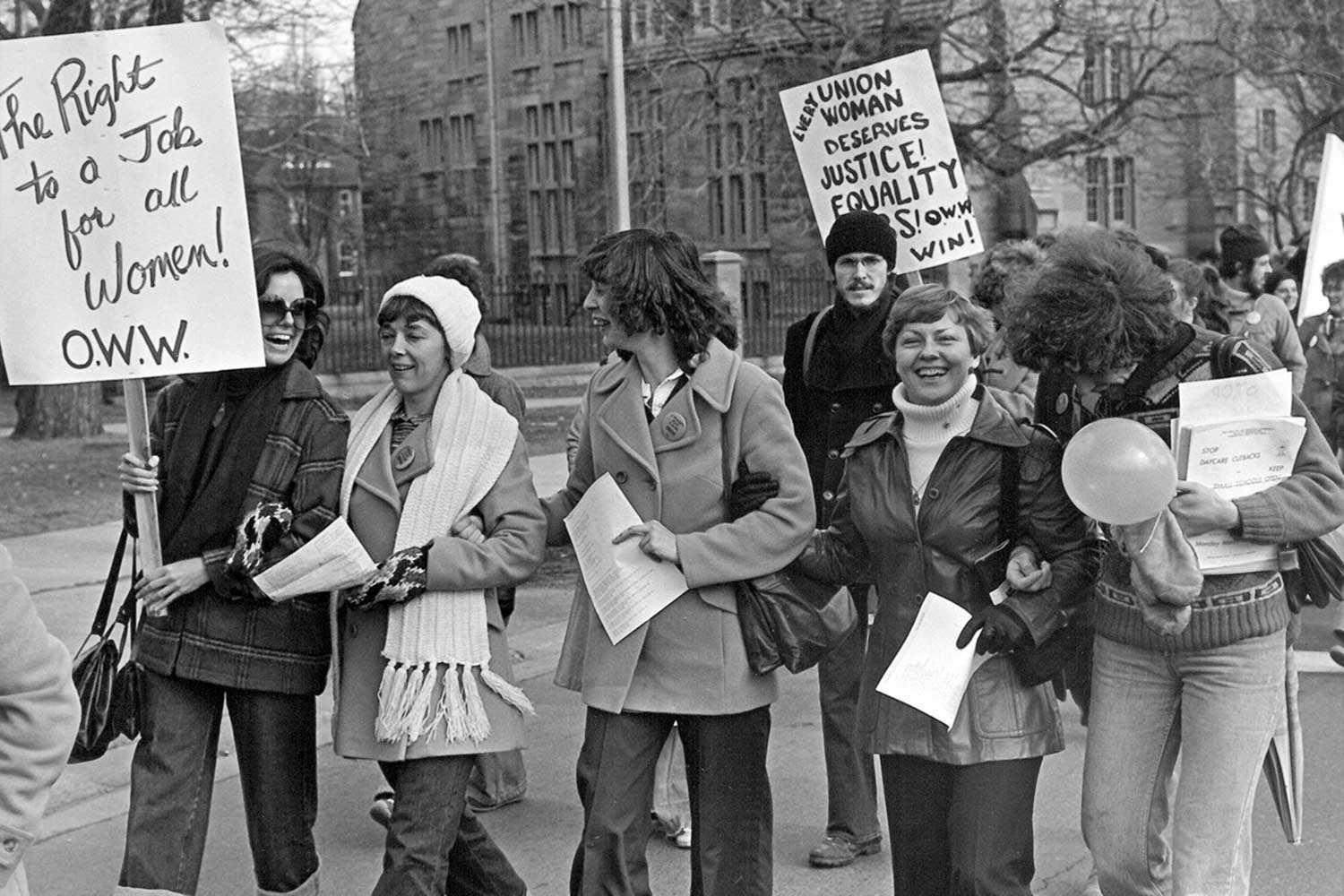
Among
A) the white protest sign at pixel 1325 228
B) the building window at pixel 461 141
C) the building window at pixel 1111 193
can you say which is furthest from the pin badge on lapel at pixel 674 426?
the building window at pixel 461 141

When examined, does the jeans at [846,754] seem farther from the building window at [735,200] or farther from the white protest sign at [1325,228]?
the building window at [735,200]

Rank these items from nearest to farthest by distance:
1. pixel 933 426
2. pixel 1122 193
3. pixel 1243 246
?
pixel 933 426 < pixel 1243 246 < pixel 1122 193

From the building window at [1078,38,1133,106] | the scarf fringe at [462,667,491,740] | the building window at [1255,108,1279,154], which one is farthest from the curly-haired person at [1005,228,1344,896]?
the building window at [1255,108,1279,154]

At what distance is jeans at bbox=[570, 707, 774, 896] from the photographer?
4.26 m

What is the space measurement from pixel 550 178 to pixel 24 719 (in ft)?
133

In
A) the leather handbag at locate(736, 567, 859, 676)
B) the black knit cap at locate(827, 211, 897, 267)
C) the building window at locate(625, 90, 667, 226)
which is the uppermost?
the building window at locate(625, 90, 667, 226)

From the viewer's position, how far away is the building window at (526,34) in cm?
4056

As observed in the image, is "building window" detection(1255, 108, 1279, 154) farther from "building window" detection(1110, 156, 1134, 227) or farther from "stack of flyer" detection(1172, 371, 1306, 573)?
"stack of flyer" detection(1172, 371, 1306, 573)

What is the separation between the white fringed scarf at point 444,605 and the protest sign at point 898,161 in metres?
2.91

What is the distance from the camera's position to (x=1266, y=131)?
37312mm

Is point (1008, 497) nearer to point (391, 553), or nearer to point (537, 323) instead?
point (391, 553)

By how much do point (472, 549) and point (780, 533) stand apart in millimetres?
754

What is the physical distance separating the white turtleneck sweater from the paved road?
1667mm

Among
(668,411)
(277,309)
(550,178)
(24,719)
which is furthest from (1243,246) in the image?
(550,178)
